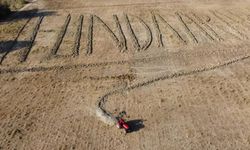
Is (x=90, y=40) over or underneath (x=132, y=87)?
over

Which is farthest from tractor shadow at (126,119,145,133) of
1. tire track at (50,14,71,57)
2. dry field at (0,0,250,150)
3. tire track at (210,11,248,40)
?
tire track at (210,11,248,40)

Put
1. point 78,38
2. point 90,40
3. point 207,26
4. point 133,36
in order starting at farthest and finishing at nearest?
point 207,26 < point 133,36 < point 78,38 < point 90,40

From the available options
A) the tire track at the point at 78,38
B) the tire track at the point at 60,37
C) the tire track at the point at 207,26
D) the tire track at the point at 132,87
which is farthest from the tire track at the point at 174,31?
the tire track at the point at 60,37

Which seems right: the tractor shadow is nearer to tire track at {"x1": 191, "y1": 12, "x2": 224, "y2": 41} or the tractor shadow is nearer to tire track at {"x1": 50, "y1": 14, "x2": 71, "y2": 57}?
tire track at {"x1": 50, "y1": 14, "x2": 71, "y2": 57}

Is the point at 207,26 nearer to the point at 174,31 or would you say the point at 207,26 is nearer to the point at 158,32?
the point at 174,31

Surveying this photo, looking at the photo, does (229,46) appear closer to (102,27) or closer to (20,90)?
(102,27)

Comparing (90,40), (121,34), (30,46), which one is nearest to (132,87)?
(90,40)

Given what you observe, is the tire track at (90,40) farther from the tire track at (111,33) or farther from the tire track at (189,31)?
the tire track at (189,31)
